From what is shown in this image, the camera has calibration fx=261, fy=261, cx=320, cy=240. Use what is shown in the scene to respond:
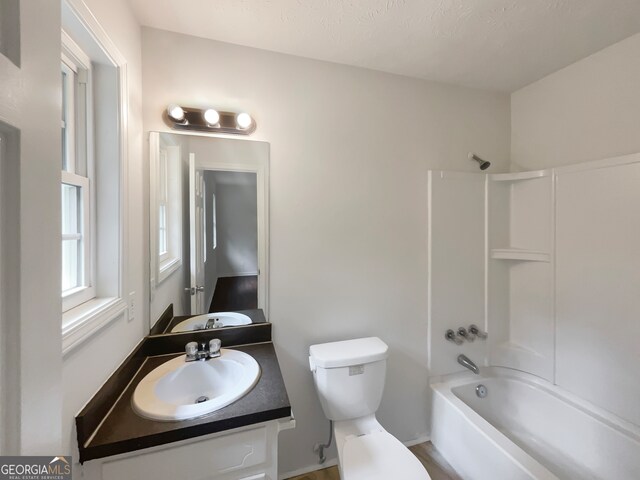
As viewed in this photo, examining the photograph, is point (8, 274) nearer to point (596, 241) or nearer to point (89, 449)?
point (89, 449)

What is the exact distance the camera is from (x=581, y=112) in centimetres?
167

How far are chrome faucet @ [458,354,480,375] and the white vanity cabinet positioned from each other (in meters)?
1.45

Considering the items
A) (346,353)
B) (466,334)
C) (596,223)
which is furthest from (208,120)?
(596,223)

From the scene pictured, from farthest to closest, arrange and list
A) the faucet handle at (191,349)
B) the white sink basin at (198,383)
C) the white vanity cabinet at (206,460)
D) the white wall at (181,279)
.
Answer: the white wall at (181,279), the faucet handle at (191,349), the white sink basin at (198,383), the white vanity cabinet at (206,460)

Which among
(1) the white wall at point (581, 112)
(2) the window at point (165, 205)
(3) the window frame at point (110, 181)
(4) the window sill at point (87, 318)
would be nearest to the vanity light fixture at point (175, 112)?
(2) the window at point (165, 205)

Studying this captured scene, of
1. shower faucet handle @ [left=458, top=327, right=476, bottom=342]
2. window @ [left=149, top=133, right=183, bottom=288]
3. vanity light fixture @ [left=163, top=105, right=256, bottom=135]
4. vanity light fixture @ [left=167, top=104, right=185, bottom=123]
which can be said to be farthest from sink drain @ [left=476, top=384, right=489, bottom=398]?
vanity light fixture @ [left=167, top=104, right=185, bottom=123]

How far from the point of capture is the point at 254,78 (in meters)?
1.51

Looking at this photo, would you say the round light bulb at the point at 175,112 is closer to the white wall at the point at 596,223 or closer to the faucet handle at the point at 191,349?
the faucet handle at the point at 191,349

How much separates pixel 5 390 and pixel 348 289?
1484mm

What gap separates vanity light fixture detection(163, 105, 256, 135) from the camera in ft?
4.50

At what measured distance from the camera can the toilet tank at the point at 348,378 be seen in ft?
4.71

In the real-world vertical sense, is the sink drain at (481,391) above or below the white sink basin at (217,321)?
below

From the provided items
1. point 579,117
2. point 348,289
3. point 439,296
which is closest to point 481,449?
point 439,296

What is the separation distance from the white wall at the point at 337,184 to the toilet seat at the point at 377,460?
397 millimetres
